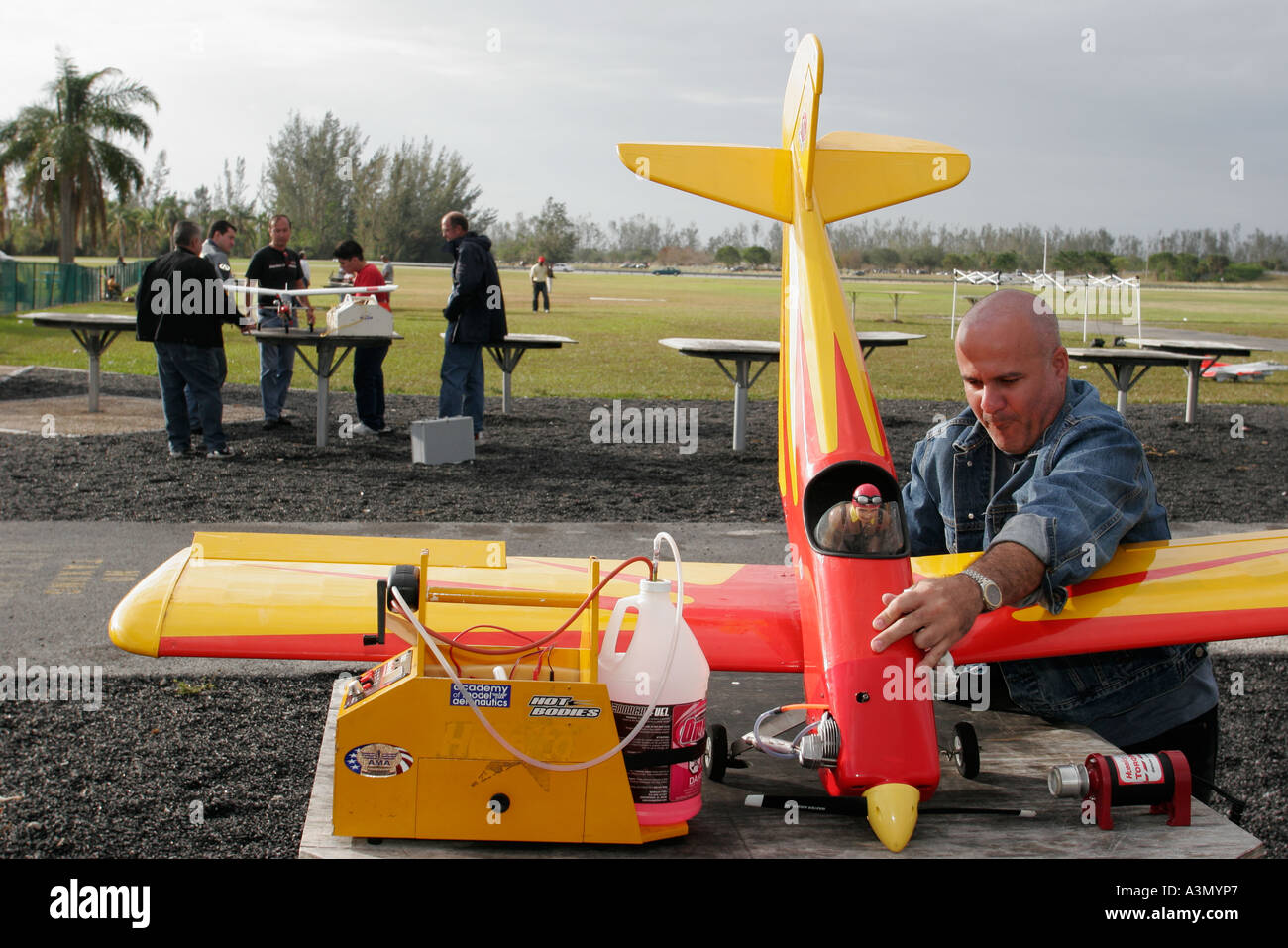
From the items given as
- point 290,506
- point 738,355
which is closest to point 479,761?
point 290,506

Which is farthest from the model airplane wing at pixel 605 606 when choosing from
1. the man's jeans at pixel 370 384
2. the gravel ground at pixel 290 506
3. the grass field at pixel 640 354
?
the grass field at pixel 640 354

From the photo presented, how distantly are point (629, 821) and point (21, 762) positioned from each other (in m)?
3.36

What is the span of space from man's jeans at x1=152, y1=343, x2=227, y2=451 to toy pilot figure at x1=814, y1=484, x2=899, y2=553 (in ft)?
29.6

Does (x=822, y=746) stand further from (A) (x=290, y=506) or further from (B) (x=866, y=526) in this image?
(A) (x=290, y=506)

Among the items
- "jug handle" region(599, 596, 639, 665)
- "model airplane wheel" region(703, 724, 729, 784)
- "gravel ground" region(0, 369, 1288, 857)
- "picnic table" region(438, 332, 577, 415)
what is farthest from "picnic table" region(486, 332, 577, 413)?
"jug handle" region(599, 596, 639, 665)

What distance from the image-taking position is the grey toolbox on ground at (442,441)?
10.3 m

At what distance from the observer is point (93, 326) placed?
12.3m

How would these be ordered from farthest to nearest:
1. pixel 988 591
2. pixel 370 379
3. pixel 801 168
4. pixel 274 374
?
pixel 274 374 → pixel 370 379 → pixel 801 168 → pixel 988 591

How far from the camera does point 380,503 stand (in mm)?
8648

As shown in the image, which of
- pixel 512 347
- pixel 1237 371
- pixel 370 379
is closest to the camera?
pixel 370 379

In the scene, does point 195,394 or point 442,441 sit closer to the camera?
point 442,441

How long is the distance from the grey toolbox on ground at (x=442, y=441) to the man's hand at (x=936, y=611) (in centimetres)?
853

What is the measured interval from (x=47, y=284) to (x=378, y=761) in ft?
144

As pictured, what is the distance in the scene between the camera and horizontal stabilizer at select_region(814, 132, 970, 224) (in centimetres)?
495
